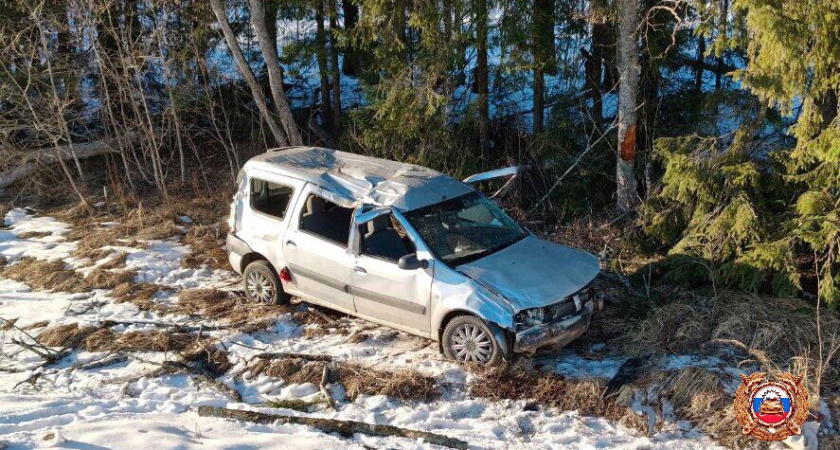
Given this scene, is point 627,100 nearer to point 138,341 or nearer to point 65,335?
point 138,341

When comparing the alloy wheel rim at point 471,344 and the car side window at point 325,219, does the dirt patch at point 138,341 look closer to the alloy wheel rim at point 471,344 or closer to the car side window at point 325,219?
the car side window at point 325,219

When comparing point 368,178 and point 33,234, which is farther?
Result: point 33,234

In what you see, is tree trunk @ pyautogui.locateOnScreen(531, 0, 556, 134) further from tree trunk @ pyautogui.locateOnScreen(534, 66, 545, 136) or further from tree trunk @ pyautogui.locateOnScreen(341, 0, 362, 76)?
tree trunk @ pyautogui.locateOnScreen(341, 0, 362, 76)

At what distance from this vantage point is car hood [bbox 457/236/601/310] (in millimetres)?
6125

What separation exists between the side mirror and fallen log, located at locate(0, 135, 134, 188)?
9382mm

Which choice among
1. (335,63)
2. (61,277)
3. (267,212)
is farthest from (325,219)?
(335,63)

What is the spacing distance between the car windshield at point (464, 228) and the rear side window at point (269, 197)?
1.70 metres

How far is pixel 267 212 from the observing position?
26.0 ft

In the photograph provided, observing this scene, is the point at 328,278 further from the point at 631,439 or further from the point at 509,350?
the point at 631,439

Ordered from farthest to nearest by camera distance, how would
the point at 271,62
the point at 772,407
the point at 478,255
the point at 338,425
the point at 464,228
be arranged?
the point at 271,62
the point at 464,228
the point at 478,255
the point at 338,425
the point at 772,407

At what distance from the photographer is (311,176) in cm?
752

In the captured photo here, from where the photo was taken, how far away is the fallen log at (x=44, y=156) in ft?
44.9

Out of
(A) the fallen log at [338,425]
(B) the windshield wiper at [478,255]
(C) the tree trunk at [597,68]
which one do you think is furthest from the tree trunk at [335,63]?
(A) the fallen log at [338,425]

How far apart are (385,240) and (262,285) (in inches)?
77.2
